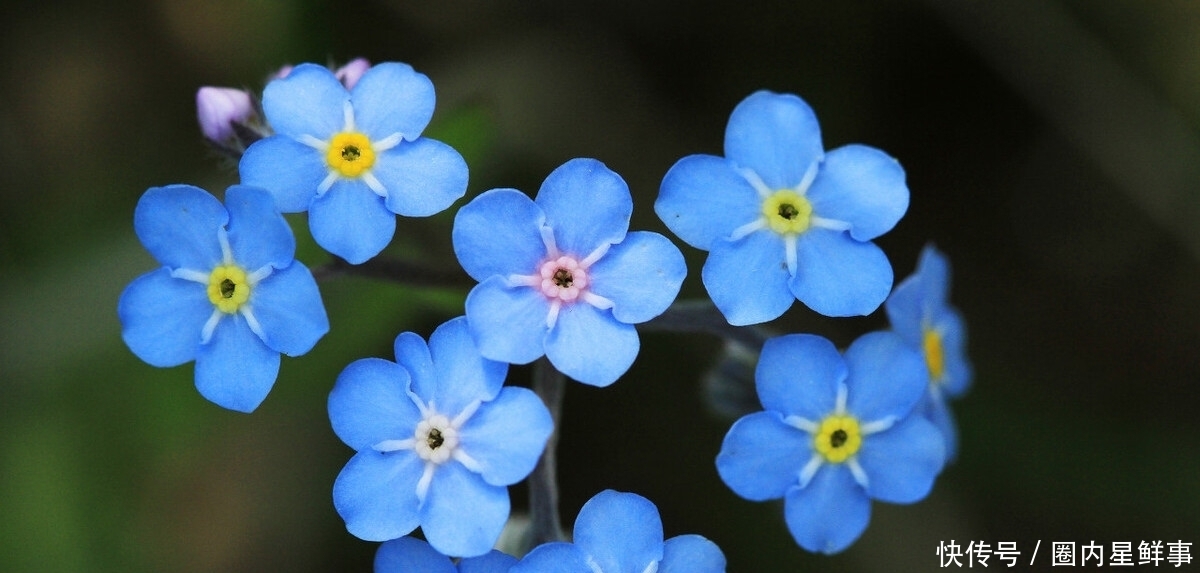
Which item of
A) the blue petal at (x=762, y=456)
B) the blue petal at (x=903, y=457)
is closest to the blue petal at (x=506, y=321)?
the blue petal at (x=762, y=456)

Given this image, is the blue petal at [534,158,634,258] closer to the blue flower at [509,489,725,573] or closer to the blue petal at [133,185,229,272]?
the blue flower at [509,489,725,573]

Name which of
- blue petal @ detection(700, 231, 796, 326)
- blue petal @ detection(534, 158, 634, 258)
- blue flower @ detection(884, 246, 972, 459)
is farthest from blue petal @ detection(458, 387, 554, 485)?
blue flower @ detection(884, 246, 972, 459)

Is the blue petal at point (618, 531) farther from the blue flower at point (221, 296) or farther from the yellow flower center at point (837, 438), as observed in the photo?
the blue flower at point (221, 296)

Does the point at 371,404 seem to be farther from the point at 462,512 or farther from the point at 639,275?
the point at 639,275

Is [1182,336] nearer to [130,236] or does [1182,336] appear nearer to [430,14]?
[430,14]

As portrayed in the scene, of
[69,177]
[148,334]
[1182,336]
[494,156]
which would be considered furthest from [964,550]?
[69,177]

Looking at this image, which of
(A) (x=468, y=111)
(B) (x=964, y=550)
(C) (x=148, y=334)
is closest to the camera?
(C) (x=148, y=334)
